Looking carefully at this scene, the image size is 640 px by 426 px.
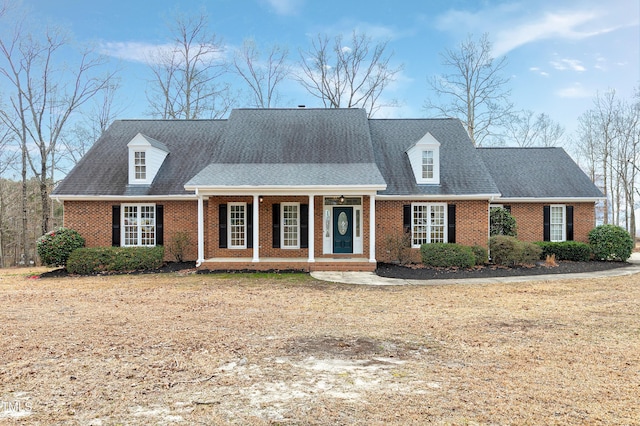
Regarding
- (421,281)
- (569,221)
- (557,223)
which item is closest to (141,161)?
(421,281)

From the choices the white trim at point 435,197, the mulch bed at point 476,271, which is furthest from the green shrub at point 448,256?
the white trim at point 435,197

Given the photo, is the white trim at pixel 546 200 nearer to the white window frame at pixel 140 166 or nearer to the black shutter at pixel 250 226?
the black shutter at pixel 250 226

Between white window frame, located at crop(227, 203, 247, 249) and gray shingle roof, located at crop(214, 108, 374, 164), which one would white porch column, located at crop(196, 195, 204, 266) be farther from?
gray shingle roof, located at crop(214, 108, 374, 164)

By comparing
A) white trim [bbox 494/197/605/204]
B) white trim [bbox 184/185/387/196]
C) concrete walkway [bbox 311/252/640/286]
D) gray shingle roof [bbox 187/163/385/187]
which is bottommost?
concrete walkway [bbox 311/252/640/286]

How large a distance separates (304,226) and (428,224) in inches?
199

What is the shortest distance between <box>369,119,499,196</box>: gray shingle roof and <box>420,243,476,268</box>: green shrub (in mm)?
2228

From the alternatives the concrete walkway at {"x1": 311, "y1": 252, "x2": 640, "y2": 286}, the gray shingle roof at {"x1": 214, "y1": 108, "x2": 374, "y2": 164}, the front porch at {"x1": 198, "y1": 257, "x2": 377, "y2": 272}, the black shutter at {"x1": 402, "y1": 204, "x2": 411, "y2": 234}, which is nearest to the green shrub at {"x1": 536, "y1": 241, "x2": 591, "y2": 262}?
the concrete walkway at {"x1": 311, "y1": 252, "x2": 640, "y2": 286}

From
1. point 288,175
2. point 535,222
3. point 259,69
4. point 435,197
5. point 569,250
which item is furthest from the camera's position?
point 259,69

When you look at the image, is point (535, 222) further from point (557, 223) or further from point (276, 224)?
point (276, 224)

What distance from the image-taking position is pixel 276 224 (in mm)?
16562

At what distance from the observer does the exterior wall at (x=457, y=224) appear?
16.4 meters

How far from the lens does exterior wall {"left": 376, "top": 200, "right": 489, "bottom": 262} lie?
16422mm

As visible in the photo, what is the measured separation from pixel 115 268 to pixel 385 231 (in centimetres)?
1060

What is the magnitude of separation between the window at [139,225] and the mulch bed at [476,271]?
30.9 feet
